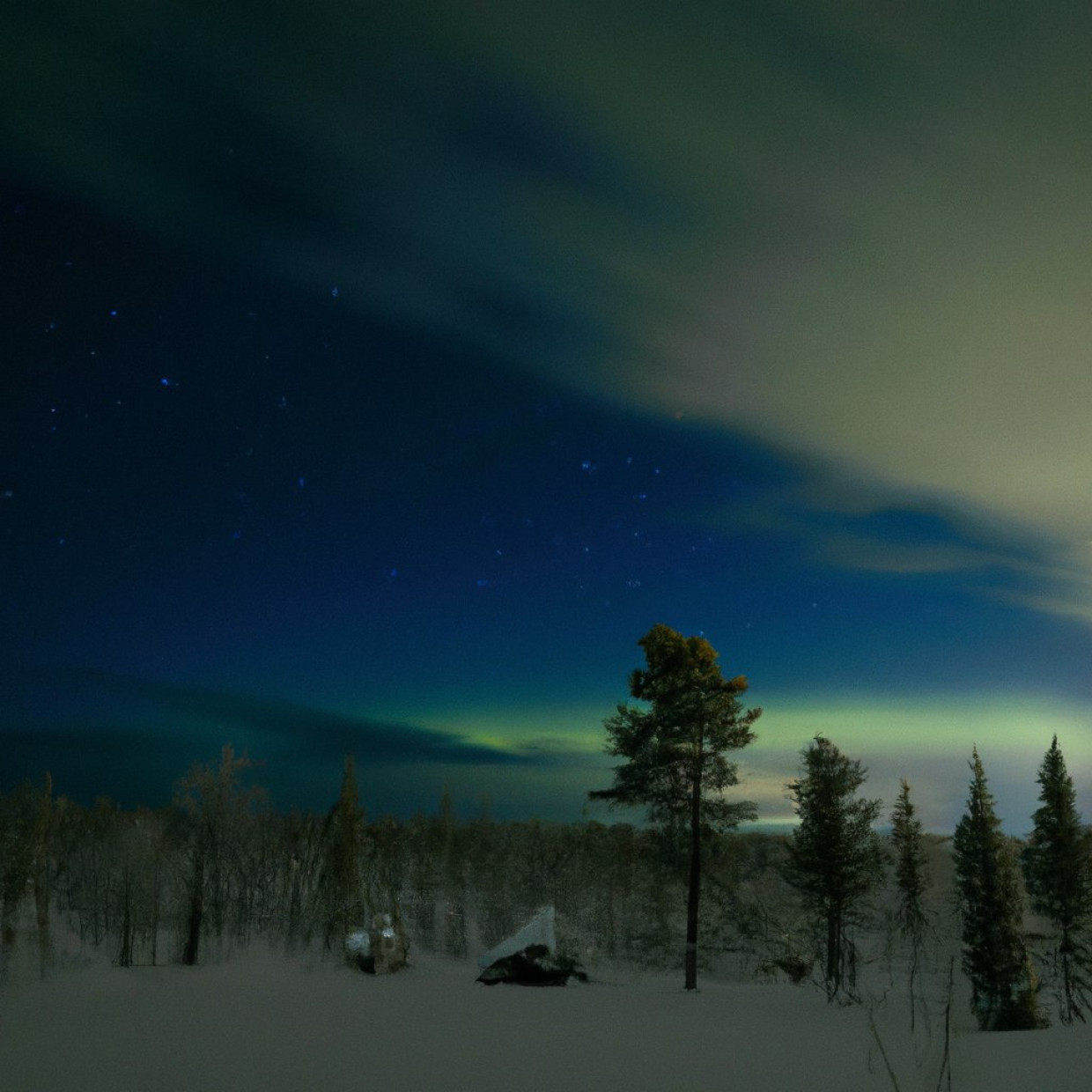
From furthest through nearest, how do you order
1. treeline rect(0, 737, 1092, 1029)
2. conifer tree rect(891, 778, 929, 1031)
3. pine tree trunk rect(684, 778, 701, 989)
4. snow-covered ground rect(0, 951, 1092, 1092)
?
conifer tree rect(891, 778, 929, 1031), treeline rect(0, 737, 1092, 1029), pine tree trunk rect(684, 778, 701, 989), snow-covered ground rect(0, 951, 1092, 1092)

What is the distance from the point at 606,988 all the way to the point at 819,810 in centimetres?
1772

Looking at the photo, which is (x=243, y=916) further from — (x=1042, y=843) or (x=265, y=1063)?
(x=1042, y=843)

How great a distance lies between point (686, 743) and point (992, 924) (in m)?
19.8

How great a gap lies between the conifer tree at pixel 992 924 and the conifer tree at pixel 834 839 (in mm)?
4258

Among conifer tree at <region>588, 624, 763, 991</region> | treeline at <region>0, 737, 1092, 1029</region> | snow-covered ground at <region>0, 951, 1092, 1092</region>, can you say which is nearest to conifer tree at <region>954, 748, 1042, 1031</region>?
treeline at <region>0, 737, 1092, 1029</region>

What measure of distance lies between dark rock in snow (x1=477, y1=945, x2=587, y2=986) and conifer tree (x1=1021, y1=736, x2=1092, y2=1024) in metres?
25.8

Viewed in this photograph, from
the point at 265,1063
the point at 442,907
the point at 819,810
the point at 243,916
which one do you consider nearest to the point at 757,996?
the point at 265,1063

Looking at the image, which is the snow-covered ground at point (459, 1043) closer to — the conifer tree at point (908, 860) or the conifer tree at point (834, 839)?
the conifer tree at point (834, 839)

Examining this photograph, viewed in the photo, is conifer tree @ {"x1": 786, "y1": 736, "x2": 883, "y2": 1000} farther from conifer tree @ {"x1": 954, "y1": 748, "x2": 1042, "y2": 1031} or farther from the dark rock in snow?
the dark rock in snow

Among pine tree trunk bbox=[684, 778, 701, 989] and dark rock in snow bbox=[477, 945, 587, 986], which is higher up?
pine tree trunk bbox=[684, 778, 701, 989]

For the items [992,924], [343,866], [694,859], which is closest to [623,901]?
[343,866]

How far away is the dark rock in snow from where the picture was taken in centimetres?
2089

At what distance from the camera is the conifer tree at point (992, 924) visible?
3212cm

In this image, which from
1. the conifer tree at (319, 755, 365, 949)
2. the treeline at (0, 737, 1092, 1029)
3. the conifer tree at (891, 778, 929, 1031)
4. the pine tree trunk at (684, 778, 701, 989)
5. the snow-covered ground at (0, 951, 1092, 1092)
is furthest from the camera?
the conifer tree at (891, 778, 929, 1031)
